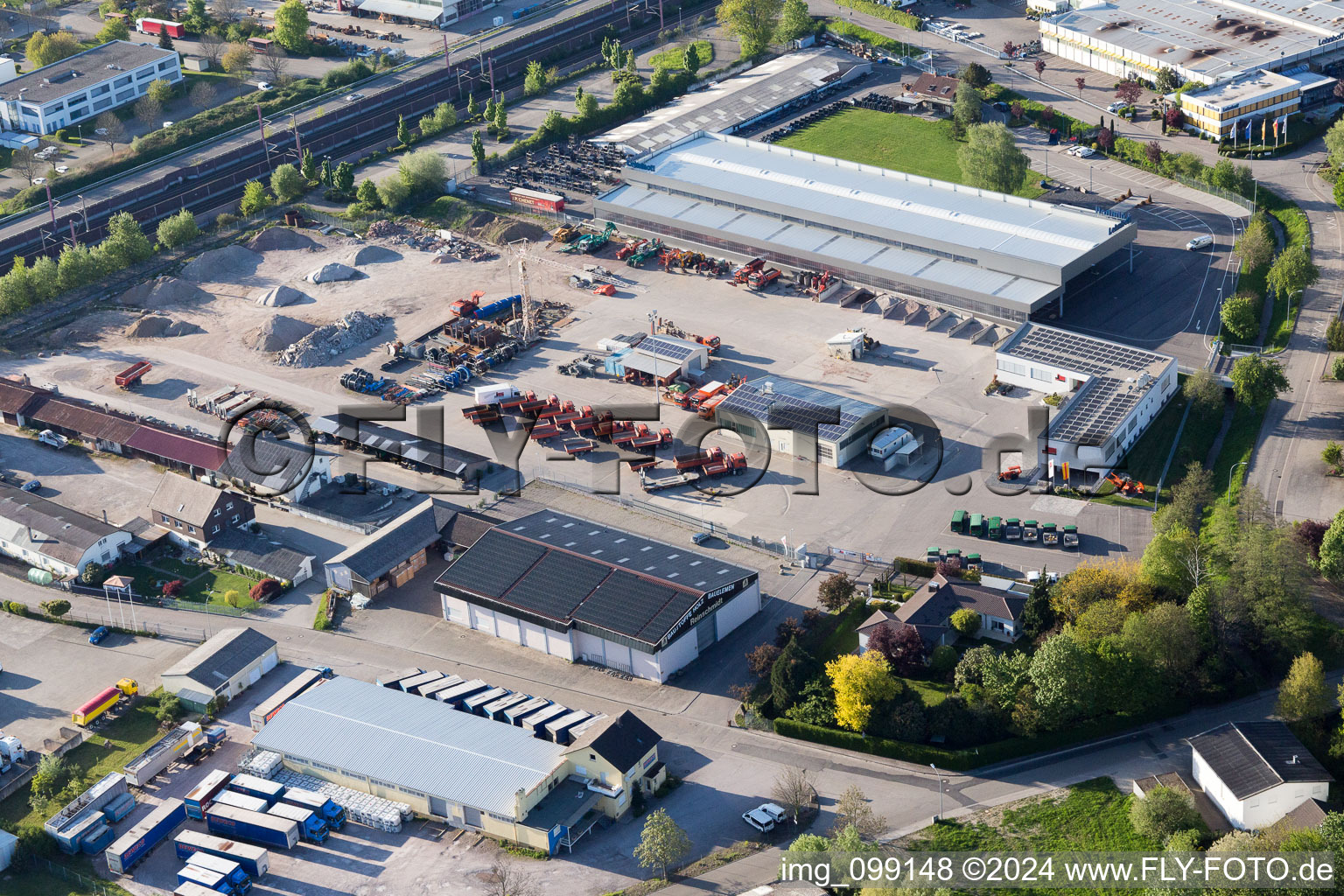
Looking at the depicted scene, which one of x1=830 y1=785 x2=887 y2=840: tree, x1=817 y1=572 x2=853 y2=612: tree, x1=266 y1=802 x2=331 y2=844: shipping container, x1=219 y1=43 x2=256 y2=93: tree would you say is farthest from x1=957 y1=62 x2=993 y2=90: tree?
x1=266 y1=802 x2=331 y2=844: shipping container

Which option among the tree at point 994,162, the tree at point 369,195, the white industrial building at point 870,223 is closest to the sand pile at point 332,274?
the tree at point 369,195

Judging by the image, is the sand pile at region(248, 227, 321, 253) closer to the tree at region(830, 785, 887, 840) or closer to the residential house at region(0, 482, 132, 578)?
the residential house at region(0, 482, 132, 578)

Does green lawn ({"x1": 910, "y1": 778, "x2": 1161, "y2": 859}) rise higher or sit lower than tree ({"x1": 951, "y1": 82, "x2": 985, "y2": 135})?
lower

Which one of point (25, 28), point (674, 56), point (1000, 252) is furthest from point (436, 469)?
point (25, 28)

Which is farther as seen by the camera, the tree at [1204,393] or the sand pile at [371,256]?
the sand pile at [371,256]

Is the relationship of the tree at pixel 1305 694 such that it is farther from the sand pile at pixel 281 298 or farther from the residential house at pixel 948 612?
the sand pile at pixel 281 298

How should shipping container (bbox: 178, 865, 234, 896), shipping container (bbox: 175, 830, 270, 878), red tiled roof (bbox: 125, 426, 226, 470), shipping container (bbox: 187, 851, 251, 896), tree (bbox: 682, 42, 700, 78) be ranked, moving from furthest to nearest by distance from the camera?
tree (bbox: 682, 42, 700, 78)
red tiled roof (bbox: 125, 426, 226, 470)
shipping container (bbox: 175, 830, 270, 878)
shipping container (bbox: 187, 851, 251, 896)
shipping container (bbox: 178, 865, 234, 896)

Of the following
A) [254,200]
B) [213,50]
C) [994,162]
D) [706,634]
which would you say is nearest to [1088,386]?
[994,162]
